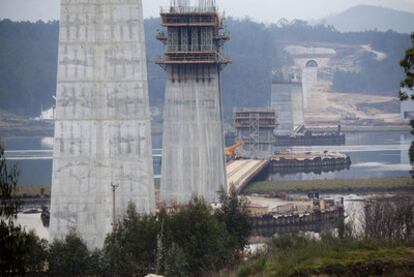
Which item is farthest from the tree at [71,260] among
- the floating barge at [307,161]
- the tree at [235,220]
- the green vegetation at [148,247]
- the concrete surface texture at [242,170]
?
the floating barge at [307,161]

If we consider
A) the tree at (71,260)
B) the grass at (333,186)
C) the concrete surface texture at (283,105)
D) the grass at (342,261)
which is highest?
the concrete surface texture at (283,105)

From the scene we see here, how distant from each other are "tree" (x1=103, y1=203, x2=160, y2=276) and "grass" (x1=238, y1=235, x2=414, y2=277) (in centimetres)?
631

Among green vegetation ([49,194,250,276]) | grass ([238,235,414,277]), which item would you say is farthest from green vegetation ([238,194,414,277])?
green vegetation ([49,194,250,276])

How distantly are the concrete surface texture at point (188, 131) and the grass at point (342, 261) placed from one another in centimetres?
3241

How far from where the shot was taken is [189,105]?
62.2 meters

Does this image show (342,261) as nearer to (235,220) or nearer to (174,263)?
(174,263)

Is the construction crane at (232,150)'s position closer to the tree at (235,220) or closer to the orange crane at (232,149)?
the orange crane at (232,149)

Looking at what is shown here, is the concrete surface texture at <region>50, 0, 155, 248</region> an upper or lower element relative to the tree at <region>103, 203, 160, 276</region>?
upper

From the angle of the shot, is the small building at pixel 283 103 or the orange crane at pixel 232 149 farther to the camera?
the small building at pixel 283 103

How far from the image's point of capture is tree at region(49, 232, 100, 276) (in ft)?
120

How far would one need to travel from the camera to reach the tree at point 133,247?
35.5 m

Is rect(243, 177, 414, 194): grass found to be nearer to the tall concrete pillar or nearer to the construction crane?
the construction crane

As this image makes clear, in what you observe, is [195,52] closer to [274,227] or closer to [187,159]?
[187,159]

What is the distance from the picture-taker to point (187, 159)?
62375 millimetres
